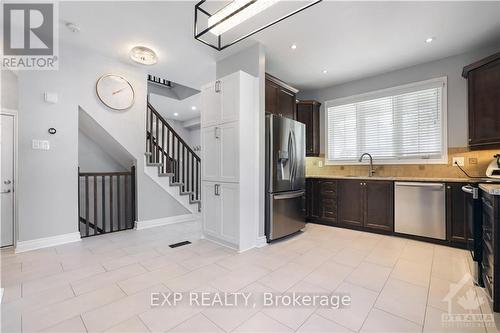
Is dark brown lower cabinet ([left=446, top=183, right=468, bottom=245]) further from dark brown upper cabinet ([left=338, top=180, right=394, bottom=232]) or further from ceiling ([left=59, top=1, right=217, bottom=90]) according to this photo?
ceiling ([left=59, top=1, right=217, bottom=90])

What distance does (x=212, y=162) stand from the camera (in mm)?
3422

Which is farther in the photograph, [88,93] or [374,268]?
[88,93]

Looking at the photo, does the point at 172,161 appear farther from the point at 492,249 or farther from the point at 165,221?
the point at 492,249

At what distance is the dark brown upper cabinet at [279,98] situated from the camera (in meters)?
3.56

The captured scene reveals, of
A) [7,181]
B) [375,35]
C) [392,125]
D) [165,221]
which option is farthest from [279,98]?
[7,181]

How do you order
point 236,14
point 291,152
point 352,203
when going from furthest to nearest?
point 352,203 → point 291,152 → point 236,14

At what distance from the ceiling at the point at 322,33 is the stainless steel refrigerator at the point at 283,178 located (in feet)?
3.77

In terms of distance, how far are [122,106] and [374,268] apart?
441 cm

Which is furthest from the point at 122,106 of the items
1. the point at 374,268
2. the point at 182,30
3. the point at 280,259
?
the point at 374,268

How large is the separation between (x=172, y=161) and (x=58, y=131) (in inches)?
80.5

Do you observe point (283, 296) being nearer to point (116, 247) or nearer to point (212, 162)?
point (212, 162)

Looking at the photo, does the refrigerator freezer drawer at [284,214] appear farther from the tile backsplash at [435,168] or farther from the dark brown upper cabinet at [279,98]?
the tile backsplash at [435,168]

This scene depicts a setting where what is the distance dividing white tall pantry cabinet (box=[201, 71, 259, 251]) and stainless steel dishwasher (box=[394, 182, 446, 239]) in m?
2.23

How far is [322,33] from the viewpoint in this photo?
9.90ft
